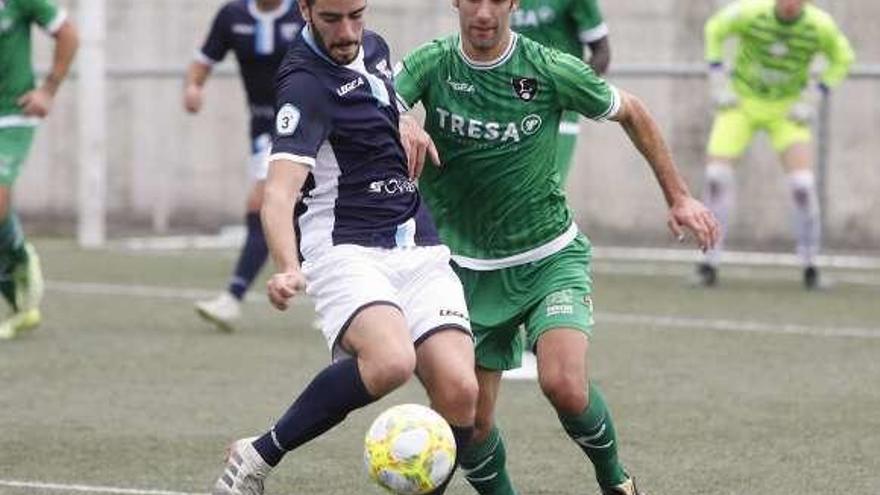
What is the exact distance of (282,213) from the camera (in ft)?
21.7

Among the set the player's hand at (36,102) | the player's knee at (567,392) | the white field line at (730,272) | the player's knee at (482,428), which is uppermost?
the player's knee at (567,392)

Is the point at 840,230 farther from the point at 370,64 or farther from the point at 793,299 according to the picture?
the point at 370,64

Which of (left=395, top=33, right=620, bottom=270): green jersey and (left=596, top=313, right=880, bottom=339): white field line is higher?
(left=395, top=33, right=620, bottom=270): green jersey

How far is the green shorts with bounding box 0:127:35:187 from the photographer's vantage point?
38.3ft

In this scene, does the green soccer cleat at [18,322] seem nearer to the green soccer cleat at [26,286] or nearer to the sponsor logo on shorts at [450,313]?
the green soccer cleat at [26,286]

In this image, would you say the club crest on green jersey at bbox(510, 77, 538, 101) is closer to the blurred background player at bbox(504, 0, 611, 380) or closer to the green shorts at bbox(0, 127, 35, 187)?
the blurred background player at bbox(504, 0, 611, 380)

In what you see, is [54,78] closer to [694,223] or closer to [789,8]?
[789,8]

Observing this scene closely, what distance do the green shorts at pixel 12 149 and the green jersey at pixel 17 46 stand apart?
44 millimetres

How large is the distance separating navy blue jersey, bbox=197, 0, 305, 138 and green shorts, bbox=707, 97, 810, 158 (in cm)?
386

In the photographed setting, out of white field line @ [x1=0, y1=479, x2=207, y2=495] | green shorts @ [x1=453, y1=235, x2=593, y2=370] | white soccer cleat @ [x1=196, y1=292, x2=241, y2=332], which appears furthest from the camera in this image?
white soccer cleat @ [x1=196, y1=292, x2=241, y2=332]

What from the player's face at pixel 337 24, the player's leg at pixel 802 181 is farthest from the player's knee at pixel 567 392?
the player's leg at pixel 802 181

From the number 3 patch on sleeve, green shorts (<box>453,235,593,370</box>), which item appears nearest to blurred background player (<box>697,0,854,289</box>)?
green shorts (<box>453,235,593,370</box>)

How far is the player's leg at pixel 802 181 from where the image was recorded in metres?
15.3

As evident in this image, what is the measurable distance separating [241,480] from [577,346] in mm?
1135
